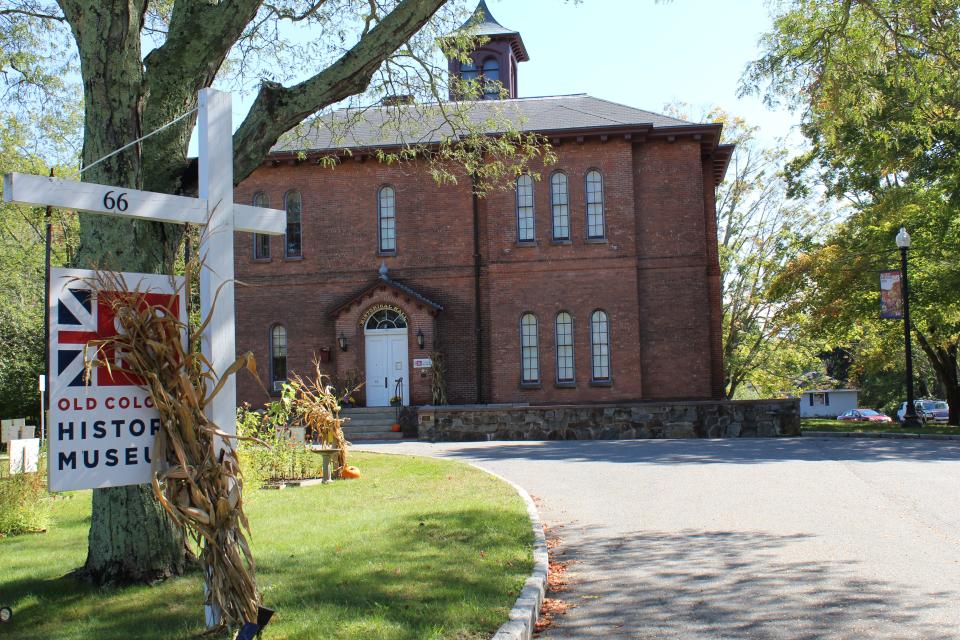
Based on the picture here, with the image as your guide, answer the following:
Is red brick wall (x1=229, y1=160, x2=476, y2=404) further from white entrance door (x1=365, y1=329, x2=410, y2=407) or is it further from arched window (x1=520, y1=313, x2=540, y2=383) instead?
arched window (x1=520, y1=313, x2=540, y2=383)

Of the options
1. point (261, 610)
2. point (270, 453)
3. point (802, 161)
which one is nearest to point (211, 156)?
point (261, 610)

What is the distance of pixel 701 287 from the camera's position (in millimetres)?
26391

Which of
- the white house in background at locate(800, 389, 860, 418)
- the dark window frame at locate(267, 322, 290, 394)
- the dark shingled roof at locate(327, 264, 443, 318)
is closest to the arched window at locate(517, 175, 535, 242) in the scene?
the dark shingled roof at locate(327, 264, 443, 318)

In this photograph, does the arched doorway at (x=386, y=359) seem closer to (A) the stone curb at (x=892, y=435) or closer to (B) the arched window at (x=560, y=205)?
(B) the arched window at (x=560, y=205)

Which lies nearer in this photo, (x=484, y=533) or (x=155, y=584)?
(x=155, y=584)

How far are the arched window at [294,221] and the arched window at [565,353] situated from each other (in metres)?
9.03

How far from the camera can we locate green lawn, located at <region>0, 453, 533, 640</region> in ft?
17.5

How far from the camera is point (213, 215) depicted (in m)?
5.23

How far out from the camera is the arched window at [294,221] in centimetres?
2842

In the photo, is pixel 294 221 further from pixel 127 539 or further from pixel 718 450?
pixel 127 539

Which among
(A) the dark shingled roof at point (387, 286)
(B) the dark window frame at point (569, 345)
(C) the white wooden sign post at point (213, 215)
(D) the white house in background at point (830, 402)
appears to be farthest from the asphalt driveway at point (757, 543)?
(D) the white house in background at point (830, 402)

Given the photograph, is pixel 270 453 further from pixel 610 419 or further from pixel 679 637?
pixel 610 419

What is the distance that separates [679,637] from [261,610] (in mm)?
2597

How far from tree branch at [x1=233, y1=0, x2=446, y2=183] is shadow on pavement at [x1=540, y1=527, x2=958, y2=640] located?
4.34 m
